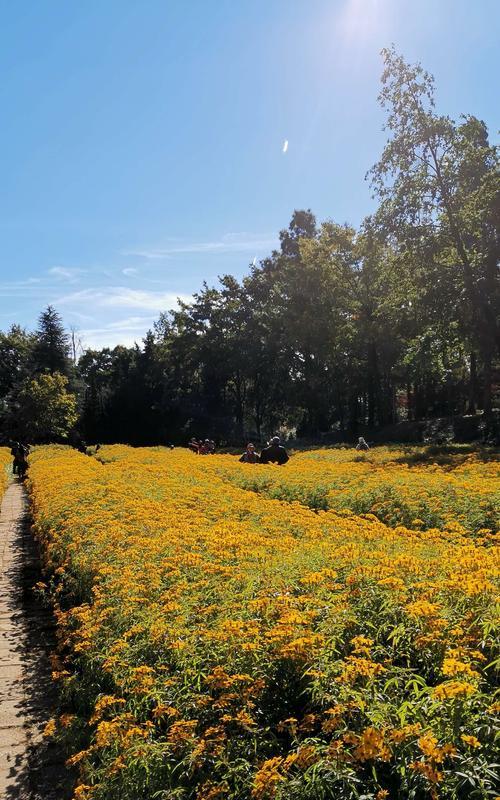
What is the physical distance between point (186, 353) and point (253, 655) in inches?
1718

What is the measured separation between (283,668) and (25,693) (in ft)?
9.67

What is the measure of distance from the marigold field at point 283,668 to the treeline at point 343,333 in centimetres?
2062

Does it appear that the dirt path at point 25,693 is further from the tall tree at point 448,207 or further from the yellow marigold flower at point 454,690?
the tall tree at point 448,207

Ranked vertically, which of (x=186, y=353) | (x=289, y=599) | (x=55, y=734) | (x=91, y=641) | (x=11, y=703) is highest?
(x=186, y=353)

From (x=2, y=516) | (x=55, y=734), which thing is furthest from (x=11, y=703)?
(x=2, y=516)

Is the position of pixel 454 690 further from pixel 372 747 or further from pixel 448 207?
pixel 448 207

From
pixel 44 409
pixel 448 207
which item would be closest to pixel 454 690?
pixel 448 207

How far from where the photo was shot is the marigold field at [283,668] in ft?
6.64

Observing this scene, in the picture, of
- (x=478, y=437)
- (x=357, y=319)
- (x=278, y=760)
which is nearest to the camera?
(x=278, y=760)

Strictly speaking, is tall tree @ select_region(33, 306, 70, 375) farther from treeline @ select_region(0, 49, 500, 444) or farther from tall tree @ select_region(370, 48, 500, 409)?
tall tree @ select_region(370, 48, 500, 409)

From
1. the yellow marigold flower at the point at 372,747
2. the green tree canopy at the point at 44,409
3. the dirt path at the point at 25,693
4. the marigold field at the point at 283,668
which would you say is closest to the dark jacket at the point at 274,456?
the dirt path at the point at 25,693

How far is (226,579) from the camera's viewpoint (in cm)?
402

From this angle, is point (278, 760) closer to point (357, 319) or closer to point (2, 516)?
point (2, 516)

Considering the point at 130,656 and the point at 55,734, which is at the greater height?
the point at 130,656
